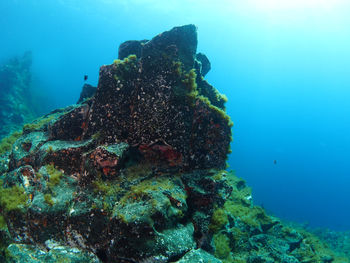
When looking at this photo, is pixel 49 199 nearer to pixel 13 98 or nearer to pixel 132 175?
pixel 132 175

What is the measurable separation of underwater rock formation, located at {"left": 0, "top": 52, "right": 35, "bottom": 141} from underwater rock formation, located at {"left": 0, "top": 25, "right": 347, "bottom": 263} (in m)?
24.2

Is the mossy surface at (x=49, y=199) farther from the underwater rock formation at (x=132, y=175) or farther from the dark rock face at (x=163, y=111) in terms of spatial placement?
the dark rock face at (x=163, y=111)

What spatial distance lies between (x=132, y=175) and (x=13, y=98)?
113ft

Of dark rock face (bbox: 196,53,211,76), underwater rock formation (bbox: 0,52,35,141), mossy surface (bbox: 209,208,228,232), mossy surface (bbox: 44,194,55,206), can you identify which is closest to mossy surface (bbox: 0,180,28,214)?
mossy surface (bbox: 44,194,55,206)

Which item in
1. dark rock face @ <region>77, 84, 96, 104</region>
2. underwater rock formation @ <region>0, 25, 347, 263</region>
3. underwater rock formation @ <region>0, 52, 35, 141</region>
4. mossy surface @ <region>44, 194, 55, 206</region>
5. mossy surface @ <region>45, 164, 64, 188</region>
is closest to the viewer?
underwater rock formation @ <region>0, 25, 347, 263</region>

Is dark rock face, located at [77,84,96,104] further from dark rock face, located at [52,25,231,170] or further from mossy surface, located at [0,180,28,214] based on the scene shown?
mossy surface, located at [0,180,28,214]

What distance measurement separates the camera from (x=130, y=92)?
6.00 metres

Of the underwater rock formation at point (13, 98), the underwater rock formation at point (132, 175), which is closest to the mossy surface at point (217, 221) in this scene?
the underwater rock formation at point (132, 175)

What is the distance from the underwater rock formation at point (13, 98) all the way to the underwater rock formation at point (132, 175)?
24194mm

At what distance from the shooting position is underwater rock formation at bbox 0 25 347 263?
383 centimetres

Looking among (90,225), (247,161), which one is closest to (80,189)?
(90,225)

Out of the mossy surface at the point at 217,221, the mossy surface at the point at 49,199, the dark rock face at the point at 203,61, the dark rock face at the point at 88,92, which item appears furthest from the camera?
the dark rock face at the point at 88,92

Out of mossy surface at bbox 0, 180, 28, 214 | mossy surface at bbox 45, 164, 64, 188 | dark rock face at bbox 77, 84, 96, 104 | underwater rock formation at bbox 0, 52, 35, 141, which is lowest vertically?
mossy surface at bbox 0, 180, 28, 214

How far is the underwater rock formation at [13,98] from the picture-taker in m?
26.0
